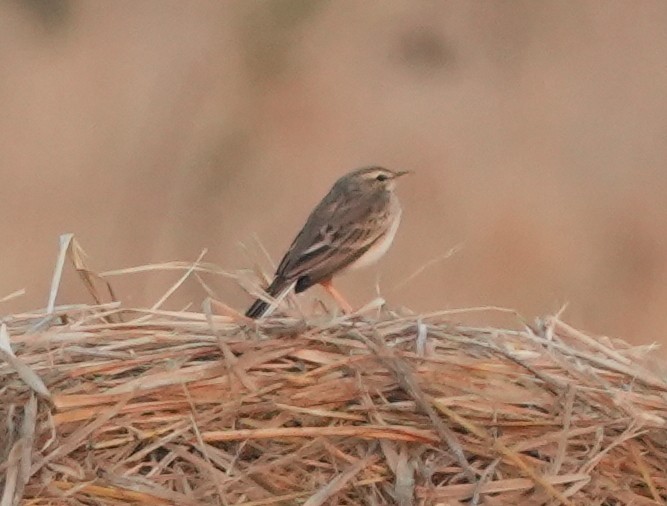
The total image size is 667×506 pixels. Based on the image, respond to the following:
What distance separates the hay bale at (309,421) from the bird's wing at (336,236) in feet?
5.16

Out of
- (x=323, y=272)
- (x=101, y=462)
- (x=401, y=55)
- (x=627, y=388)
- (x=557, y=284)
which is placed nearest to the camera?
(x=101, y=462)

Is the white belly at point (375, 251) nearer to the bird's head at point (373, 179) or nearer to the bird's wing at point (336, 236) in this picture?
the bird's wing at point (336, 236)

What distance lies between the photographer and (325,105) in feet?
31.5

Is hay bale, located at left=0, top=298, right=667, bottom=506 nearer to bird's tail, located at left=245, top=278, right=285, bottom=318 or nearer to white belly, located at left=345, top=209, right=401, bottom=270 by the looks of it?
bird's tail, located at left=245, top=278, right=285, bottom=318

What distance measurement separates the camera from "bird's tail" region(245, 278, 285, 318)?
12.4ft

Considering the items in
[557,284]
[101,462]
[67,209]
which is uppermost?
[101,462]

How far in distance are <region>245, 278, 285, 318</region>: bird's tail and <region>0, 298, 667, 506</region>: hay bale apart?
27.4 inches

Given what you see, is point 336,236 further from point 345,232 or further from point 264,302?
point 264,302

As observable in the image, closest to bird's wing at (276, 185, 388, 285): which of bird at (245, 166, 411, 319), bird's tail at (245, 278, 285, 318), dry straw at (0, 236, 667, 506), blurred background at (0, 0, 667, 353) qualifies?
bird at (245, 166, 411, 319)

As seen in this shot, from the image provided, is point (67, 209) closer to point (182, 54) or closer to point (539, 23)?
point (182, 54)

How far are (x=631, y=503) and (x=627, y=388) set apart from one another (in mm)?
265

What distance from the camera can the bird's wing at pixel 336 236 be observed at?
465cm

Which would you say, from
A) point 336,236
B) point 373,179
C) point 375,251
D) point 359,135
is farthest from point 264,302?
point 359,135

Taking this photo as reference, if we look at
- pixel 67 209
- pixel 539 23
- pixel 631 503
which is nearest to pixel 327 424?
pixel 631 503
